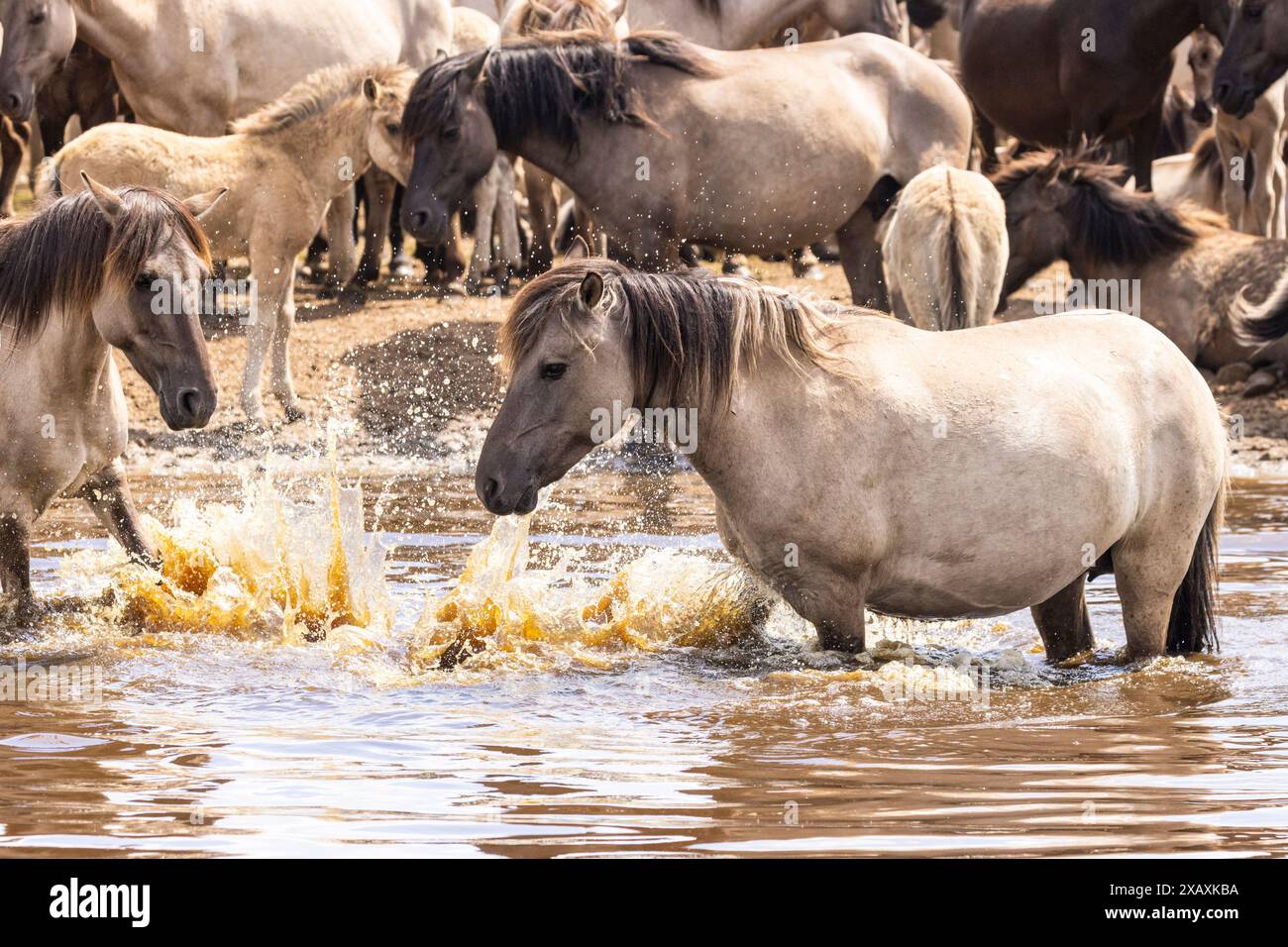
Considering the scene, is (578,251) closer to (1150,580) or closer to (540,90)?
(1150,580)

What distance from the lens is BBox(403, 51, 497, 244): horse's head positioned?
10.6m

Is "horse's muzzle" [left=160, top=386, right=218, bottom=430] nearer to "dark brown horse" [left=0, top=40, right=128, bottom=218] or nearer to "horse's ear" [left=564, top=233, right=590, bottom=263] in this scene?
"horse's ear" [left=564, top=233, right=590, bottom=263]

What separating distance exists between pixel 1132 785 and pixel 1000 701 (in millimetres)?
1118

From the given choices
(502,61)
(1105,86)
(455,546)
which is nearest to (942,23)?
(1105,86)

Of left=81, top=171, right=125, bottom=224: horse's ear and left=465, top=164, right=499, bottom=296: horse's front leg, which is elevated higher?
left=465, top=164, right=499, bottom=296: horse's front leg

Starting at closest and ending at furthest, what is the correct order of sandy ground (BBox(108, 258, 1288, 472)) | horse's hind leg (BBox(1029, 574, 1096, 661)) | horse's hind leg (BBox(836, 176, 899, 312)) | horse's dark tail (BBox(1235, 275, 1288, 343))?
1. horse's hind leg (BBox(1029, 574, 1096, 661))
2. horse's dark tail (BBox(1235, 275, 1288, 343))
3. sandy ground (BBox(108, 258, 1288, 472))
4. horse's hind leg (BBox(836, 176, 899, 312))

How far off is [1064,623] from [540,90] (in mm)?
5045

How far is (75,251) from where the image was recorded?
6.52m

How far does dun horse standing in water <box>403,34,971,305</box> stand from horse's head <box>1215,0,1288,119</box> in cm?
186

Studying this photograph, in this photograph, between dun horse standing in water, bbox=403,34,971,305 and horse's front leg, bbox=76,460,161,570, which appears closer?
horse's front leg, bbox=76,460,161,570

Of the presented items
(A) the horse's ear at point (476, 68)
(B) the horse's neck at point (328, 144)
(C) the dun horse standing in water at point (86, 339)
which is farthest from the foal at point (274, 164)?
(C) the dun horse standing in water at point (86, 339)

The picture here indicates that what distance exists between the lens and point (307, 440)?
1116cm

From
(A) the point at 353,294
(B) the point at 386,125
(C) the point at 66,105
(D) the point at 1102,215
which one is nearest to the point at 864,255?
(D) the point at 1102,215

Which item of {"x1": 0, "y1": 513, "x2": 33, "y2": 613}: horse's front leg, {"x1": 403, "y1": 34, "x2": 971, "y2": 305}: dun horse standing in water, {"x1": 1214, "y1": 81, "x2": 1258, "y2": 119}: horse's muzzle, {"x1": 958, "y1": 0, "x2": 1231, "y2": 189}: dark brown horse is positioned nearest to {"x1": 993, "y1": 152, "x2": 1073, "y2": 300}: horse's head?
{"x1": 403, "y1": 34, "x2": 971, "y2": 305}: dun horse standing in water
